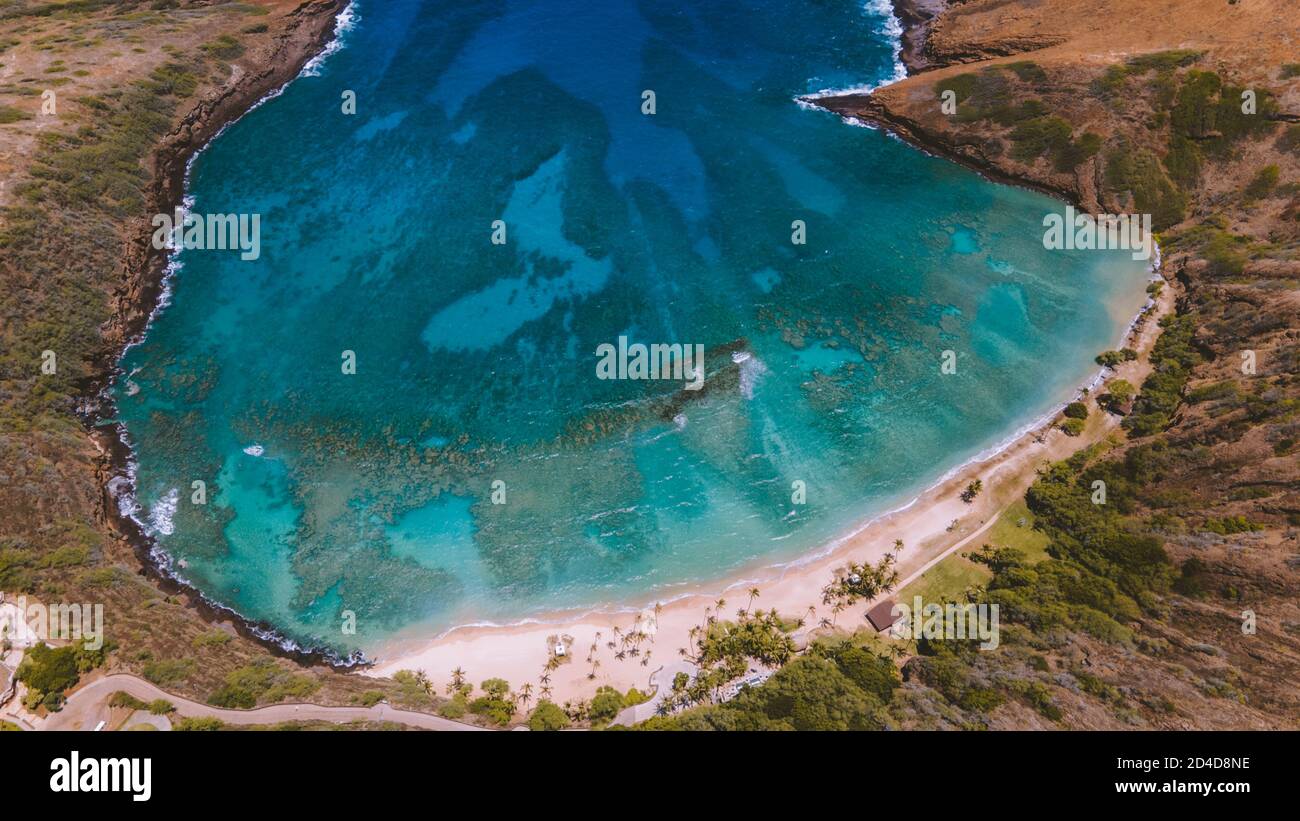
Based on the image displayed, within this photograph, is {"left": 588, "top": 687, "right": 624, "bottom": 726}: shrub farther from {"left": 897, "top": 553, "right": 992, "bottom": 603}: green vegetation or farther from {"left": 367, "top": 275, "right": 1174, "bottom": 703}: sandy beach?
{"left": 897, "top": 553, "right": 992, "bottom": 603}: green vegetation

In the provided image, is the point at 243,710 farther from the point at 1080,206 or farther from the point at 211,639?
the point at 1080,206

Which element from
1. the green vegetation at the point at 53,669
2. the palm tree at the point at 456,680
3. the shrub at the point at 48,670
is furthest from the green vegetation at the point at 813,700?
the shrub at the point at 48,670

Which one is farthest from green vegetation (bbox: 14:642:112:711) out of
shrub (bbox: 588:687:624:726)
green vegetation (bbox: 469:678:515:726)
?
shrub (bbox: 588:687:624:726)

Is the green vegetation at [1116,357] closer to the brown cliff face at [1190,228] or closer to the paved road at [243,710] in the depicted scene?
the brown cliff face at [1190,228]

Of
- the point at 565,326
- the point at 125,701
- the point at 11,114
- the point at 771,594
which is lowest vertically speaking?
the point at 125,701

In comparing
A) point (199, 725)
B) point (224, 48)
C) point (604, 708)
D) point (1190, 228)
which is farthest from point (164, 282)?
point (1190, 228)

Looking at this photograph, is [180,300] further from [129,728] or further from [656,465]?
[656,465]

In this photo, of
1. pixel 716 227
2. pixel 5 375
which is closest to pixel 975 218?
pixel 716 227
